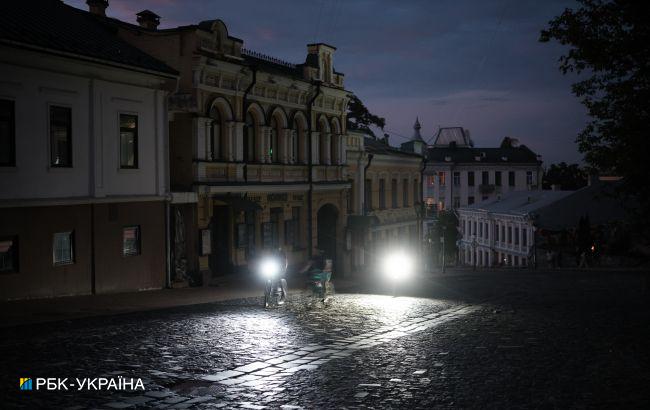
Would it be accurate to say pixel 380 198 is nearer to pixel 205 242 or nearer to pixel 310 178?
pixel 310 178

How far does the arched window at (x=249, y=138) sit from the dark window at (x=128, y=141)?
6.69 meters

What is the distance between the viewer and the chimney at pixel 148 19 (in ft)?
91.4

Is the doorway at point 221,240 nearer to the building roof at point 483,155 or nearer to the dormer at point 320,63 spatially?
the dormer at point 320,63

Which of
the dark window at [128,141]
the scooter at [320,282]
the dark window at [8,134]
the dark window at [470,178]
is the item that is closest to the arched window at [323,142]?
the dark window at [128,141]

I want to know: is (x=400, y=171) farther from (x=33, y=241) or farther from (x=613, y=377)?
(x=613, y=377)

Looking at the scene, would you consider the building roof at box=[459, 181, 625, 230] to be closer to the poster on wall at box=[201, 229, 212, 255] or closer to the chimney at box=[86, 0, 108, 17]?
the poster on wall at box=[201, 229, 212, 255]

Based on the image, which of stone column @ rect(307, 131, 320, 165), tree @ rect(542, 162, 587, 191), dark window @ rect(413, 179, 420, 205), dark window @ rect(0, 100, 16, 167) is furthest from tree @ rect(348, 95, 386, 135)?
tree @ rect(542, 162, 587, 191)

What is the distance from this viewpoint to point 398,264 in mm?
43750

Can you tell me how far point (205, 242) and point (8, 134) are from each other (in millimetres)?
8504

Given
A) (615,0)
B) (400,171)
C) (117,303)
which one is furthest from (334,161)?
(615,0)

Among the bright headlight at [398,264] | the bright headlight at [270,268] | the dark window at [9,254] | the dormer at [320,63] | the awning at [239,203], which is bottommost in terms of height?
the bright headlight at [398,264]

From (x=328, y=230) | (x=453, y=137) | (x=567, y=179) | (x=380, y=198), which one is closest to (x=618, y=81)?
(x=328, y=230)

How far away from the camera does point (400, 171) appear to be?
47.2 meters
